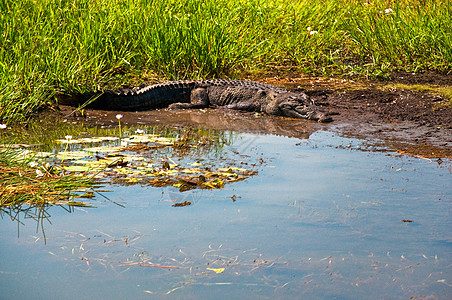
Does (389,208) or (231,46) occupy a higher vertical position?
(231,46)

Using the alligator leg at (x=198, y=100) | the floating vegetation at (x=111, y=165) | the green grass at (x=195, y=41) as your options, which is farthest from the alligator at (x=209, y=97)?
the floating vegetation at (x=111, y=165)

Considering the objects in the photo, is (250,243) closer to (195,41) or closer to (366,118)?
(366,118)

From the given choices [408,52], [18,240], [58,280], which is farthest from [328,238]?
[408,52]

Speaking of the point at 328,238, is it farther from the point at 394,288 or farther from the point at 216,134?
the point at 216,134

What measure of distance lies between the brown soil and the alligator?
0.16 meters

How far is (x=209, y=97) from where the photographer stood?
7.79 meters

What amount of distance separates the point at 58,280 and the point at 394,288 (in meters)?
1.50

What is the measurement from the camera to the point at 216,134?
595 centimetres

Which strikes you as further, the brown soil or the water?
the brown soil

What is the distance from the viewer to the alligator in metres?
7.14

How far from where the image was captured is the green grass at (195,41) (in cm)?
664

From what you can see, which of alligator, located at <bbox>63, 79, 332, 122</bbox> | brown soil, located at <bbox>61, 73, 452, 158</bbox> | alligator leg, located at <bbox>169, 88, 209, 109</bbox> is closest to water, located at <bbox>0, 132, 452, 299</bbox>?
brown soil, located at <bbox>61, 73, 452, 158</bbox>

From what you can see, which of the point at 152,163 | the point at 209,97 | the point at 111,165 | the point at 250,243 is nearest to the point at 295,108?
the point at 209,97

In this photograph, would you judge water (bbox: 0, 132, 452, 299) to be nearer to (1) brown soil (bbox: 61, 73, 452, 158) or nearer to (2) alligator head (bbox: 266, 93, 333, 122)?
(1) brown soil (bbox: 61, 73, 452, 158)
